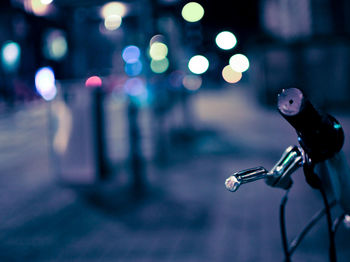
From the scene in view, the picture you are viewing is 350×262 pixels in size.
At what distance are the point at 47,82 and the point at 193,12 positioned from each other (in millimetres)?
2730

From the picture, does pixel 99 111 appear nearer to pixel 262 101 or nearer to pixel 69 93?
pixel 69 93

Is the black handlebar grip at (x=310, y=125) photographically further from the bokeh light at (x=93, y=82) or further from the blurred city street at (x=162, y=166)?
the bokeh light at (x=93, y=82)

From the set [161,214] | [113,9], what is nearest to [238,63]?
[161,214]

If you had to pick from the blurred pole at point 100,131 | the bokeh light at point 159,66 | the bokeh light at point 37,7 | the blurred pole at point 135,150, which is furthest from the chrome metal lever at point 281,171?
the bokeh light at point 159,66

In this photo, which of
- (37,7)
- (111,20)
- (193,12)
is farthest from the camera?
(111,20)

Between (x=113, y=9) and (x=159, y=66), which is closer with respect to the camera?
(x=113, y=9)

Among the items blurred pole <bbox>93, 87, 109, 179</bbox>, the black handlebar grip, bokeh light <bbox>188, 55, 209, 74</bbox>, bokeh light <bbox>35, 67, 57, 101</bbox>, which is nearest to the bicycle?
the black handlebar grip

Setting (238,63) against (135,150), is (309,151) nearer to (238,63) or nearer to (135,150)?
(238,63)

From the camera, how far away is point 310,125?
968 mm

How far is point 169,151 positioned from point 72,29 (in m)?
2.96

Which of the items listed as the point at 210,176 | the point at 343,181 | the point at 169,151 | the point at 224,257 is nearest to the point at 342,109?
the point at 169,151

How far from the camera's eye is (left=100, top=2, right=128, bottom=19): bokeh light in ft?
18.5

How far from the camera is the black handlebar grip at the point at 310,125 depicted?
950 millimetres

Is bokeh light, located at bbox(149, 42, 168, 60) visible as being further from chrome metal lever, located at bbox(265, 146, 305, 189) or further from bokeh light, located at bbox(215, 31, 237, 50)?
chrome metal lever, located at bbox(265, 146, 305, 189)
